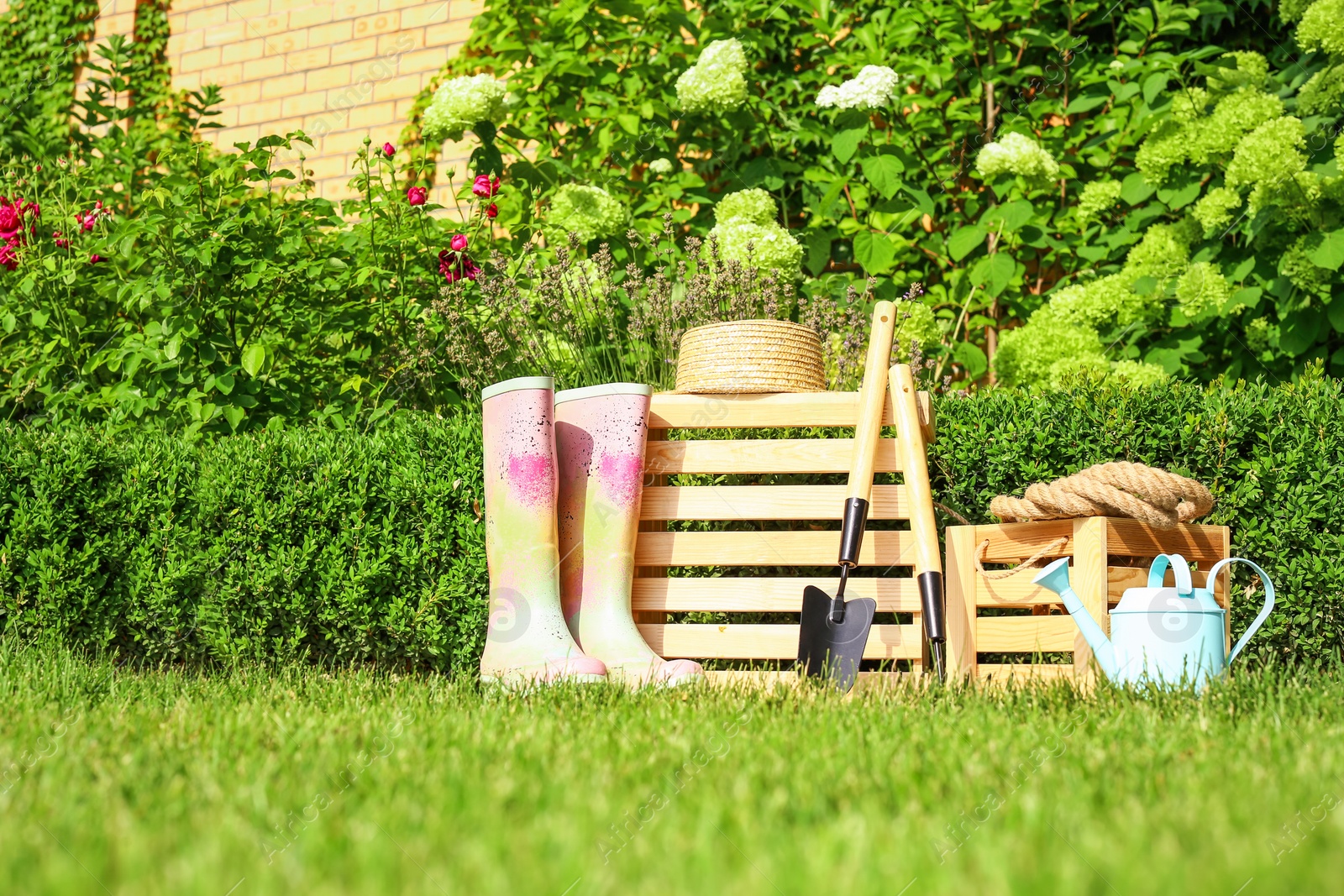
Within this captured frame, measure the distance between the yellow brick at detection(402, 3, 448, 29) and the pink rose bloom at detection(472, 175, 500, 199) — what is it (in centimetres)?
193

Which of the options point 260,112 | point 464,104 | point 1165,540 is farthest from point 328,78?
point 1165,540

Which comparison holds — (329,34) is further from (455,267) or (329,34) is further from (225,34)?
(455,267)

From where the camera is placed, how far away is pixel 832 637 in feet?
7.57

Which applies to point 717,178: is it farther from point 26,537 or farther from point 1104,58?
point 26,537

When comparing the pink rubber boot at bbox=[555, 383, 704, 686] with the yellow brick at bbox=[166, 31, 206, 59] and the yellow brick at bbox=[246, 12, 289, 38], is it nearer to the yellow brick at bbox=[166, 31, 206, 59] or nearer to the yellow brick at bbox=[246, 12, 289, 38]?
the yellow brick at bbox=[246, 12, 289, 38]

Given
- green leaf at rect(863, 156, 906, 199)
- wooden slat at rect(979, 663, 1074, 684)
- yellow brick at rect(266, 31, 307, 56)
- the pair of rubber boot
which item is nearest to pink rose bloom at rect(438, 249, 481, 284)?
the pair of rubber boot

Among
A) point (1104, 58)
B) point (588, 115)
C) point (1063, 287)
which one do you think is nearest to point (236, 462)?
point (588, 115)

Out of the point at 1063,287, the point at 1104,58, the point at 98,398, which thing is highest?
the point at 1104,58

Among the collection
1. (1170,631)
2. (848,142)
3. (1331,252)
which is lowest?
(1170,631)

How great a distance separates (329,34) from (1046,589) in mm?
4956

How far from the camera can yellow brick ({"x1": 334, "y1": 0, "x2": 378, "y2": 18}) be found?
5512 millimetres

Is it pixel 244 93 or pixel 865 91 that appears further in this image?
pixel 244 93

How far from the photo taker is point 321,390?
142 inches

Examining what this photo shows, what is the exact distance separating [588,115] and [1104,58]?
2152 millimetres
